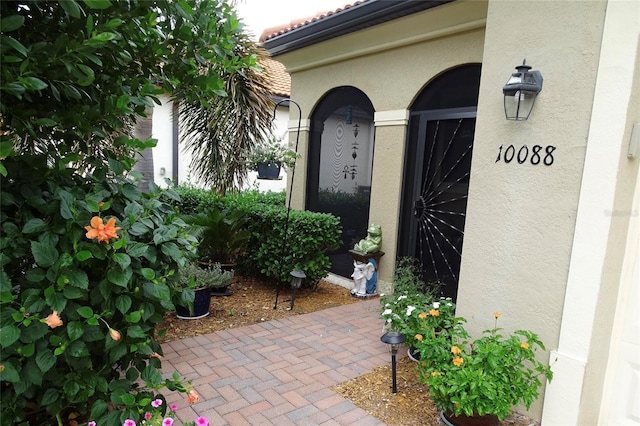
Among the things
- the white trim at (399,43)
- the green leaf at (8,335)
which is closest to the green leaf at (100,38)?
the green leaf at (8,335)

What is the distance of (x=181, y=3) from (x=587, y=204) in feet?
8.32

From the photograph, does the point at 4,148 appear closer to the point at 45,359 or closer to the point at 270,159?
the point at 45,359

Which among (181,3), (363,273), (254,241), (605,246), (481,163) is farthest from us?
(254,241)

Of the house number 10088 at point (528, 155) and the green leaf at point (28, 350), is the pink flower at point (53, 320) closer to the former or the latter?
the green leaf at point (28, 350)

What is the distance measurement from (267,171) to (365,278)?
2.01m

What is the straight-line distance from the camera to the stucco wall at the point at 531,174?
2.50 m

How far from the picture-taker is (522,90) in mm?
2627

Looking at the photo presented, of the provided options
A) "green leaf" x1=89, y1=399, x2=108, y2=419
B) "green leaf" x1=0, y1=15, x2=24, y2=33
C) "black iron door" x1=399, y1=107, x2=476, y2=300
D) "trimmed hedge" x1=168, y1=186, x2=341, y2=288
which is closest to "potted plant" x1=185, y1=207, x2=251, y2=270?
"trimmed hedge" x1=168, y1=186, x2=341, y2=288

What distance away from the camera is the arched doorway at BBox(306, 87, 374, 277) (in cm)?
593

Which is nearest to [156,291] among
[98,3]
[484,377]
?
[98,3]

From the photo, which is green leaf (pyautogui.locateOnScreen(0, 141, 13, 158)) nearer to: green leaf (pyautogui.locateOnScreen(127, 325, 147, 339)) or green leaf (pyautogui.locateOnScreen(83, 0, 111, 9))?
green leaf (pyautogui.locateOnScreen(83, 0, 111, 9))

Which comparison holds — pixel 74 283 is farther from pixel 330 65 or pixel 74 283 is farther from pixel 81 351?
pixel 330 65

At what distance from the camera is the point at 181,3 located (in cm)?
176

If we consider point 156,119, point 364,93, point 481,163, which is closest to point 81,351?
point 481,163
